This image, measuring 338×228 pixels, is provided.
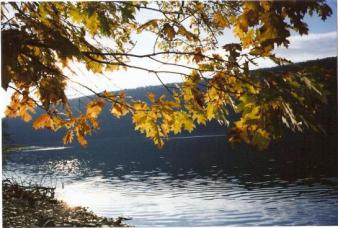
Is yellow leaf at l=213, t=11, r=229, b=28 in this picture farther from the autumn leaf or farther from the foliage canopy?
the autumn leaf

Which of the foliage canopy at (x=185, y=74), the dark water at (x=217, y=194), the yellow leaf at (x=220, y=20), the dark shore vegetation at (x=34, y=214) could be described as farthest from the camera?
the dark water at (x=217, y=194)

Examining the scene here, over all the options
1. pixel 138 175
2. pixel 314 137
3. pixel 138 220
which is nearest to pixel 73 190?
pixel 138 175

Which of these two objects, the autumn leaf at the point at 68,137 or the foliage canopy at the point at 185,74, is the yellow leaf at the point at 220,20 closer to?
the foliage canopy at the point at 185,74

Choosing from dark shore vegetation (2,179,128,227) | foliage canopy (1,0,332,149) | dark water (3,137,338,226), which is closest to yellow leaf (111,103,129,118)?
foliage canopy (1,0,332,149)

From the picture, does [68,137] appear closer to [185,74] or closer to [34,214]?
[185,74]

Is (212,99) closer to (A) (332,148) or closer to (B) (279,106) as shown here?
(B) (279,106)

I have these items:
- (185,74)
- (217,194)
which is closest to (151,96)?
(185,74)

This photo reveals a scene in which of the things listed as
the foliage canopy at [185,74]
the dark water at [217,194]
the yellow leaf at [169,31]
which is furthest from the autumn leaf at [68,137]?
the dark water at [217,194]

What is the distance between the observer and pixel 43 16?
269 cm

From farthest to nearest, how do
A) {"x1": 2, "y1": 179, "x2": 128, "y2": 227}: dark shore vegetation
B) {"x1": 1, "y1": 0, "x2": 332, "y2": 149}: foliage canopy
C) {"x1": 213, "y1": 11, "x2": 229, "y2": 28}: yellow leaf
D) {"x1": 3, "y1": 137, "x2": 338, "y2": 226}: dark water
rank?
{"x1": 3, "y1": 137, "x2": 338, "y2": 226}: dark water
{"x1": 2, "y1": 179, "x2": 128, "y2": 227}: dark shore vegetation
{"x1": 213, "y1": 11, "x2": 229, "y2": 28}: yellow leaf
{"x1": 1, "y1": 0, "x2": 332, "y2": 149}: foliage canopy

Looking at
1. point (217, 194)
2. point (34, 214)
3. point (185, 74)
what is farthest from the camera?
point (217, 194)

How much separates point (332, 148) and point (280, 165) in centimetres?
901

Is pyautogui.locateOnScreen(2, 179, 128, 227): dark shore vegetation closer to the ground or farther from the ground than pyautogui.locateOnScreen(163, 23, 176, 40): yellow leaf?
closer to the ground

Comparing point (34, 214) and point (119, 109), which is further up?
point (119, 109)
